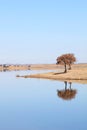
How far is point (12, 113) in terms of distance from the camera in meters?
23.5

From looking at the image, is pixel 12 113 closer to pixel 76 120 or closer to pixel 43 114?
→ pixel 43 114

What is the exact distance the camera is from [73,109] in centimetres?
2533

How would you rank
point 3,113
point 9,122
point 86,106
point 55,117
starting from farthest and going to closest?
point 86,106
point 3,113
point 55,117
point 9,122

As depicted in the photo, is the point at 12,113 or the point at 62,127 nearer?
the point at 62,127

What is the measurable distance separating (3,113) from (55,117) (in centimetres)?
407

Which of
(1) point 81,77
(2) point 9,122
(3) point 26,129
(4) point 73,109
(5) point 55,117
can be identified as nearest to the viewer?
(3) point 26,129

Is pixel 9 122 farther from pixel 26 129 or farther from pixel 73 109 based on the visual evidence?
pixel 73 109

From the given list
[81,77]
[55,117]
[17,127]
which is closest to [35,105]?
[55,117]

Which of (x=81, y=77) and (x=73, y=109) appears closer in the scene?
(x=73, y=109)

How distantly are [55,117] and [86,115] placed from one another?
234 centimetres

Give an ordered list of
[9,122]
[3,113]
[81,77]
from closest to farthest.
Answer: [9,122]
[3,113]
[81,77]

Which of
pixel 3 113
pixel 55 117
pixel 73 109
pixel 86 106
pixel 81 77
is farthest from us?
pixel 81 77

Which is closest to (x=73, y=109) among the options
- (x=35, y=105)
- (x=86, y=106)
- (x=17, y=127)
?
(x=86, y=106)

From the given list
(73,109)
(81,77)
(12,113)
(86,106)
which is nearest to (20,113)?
(12,113)
